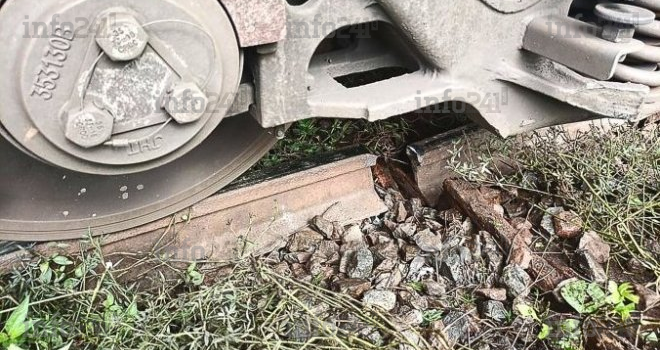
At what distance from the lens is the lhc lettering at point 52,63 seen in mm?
1398

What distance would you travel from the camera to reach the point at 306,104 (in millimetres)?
1790

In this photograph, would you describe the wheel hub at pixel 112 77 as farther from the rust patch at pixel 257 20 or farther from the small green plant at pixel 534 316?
the small green plant at pixel 534 316

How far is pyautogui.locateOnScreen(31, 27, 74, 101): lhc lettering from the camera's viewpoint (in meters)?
1.40

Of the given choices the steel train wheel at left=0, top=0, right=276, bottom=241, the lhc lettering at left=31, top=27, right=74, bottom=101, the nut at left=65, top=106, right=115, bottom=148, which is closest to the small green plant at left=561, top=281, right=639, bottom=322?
the steel train wheel at left=0, top=0, right=276, bottom=241

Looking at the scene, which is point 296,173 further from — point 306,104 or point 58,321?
point 58,321

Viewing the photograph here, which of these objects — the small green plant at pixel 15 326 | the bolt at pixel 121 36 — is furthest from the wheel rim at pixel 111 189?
the bolt at pixel 121 36

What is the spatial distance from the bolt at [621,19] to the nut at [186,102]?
104 centimetres

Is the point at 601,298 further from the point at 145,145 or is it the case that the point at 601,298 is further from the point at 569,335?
the point at 145,145

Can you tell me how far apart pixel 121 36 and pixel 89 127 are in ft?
0.70

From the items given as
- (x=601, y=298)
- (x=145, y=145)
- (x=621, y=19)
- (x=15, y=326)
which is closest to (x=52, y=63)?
(x=145, y=145)

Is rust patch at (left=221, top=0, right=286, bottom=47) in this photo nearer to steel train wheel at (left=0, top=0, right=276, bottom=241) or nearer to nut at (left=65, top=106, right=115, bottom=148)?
steel train wheel at (left=0, top=0, right=276, bottom=241)

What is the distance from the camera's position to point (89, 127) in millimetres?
1486

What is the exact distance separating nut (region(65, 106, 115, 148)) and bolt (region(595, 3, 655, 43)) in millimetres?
1253

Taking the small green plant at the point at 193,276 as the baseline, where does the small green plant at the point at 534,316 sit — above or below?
below
